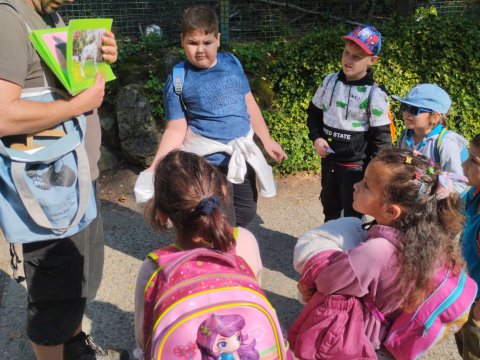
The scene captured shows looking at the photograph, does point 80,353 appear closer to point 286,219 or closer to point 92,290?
point 92,290

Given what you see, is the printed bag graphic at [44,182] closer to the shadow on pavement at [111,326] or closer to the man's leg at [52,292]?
the man's leg at [52,292]

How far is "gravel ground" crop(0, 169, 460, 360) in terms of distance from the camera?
2.93 meters

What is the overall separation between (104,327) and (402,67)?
4.46m

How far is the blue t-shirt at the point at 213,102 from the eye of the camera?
2877 millimetres

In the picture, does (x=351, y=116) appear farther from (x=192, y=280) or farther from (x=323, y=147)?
(x=192, y=280)

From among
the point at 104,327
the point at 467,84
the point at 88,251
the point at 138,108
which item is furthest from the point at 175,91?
the point at 467,84

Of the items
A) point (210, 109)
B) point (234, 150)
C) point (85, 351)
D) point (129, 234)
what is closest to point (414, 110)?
point (234, 150)

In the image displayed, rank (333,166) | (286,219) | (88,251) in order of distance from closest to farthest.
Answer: (88,251) → (333,166) → (286,219)

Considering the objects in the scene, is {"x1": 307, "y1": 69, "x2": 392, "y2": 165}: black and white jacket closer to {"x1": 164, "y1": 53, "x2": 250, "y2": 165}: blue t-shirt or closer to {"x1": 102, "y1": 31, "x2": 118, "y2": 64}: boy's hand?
{"x1": 164, "y1": 53, "x2": 250, "y2": 165}: blue t-shirt

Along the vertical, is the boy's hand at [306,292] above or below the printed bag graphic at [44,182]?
below

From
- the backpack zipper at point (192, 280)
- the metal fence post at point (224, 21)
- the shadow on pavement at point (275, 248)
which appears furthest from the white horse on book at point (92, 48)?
the metal fence post at point (224, 21)

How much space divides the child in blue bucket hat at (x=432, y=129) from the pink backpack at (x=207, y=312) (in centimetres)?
170

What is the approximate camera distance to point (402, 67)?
18.4ft

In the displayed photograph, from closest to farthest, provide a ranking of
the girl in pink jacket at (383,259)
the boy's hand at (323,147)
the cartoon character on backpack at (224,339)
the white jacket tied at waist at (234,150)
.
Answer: the cartoon character on backpack at (224,339) < the girl in pink jacket at (383,259) < the white jacket tied at waist at (234,150) < the boy's hand at (323,147)
